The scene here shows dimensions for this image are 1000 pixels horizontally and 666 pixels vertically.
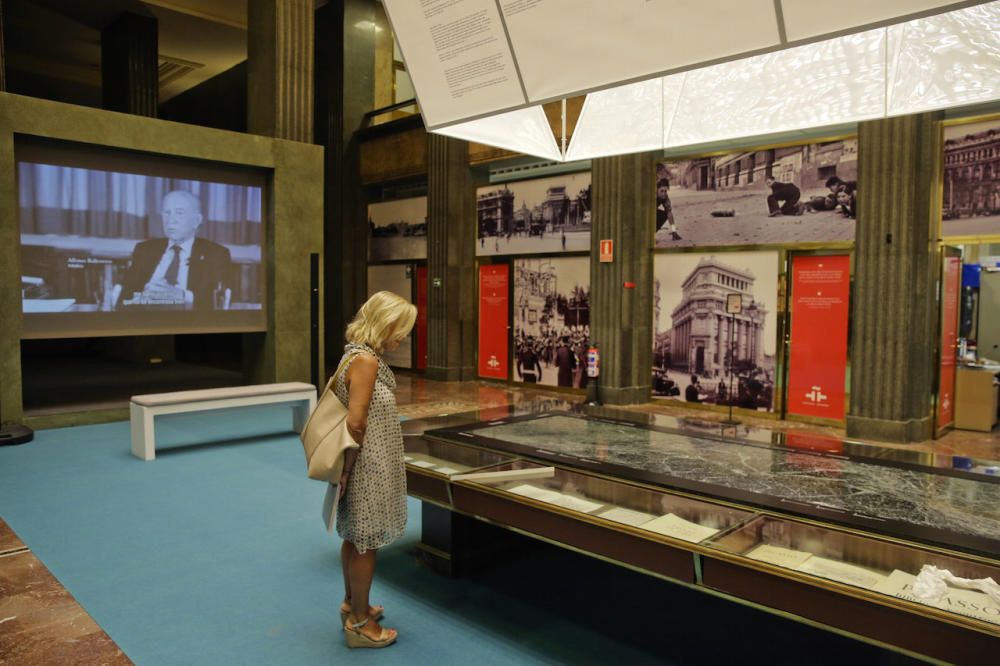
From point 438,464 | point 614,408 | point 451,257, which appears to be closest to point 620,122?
point 614,408

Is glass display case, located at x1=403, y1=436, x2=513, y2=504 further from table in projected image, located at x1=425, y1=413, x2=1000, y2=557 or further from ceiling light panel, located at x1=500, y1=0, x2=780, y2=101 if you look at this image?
ceiling light panel, located at x1=500, y1=0, x2=780, y2=101

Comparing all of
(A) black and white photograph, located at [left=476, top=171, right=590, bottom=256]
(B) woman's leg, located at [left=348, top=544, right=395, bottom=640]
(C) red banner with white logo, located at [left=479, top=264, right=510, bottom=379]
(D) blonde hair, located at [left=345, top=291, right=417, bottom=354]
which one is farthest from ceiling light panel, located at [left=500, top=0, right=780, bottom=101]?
(C) red banner with white logo, located at [left=479, top=264, right=510, bottom=379]

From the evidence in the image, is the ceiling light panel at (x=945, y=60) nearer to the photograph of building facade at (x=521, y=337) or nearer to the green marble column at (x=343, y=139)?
the photograph of building facade at (x=521, y=337)

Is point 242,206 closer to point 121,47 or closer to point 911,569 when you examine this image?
point 121,47

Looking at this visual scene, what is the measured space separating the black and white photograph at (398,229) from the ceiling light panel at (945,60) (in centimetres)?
1044

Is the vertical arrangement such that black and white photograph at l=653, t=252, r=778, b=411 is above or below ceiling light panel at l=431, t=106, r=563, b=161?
below

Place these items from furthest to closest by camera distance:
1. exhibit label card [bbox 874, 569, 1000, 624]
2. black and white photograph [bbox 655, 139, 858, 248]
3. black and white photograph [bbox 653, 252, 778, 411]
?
black and white photograph [bbox 653, 252, 778, 411]
black and white photograph [bbox 655, 139, 858, 248]
exhibit label card [bbox 874, 569, 1000, 624]

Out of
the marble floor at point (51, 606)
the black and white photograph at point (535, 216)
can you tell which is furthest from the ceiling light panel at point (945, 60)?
the black and white photograph at point (535, 216)

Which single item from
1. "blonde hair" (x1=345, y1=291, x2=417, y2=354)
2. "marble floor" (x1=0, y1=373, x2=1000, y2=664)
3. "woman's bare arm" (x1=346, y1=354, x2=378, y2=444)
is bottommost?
"marble floor" (x1=0, y1=373, x2=1000, y2=664)

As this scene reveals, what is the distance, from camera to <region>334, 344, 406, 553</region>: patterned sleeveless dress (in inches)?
114

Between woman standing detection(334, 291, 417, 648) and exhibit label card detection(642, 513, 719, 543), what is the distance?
1.08 metres

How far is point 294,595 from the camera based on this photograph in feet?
11.6

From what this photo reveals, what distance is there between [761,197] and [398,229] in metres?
7.28

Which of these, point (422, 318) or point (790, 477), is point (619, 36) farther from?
point (422, 318)
